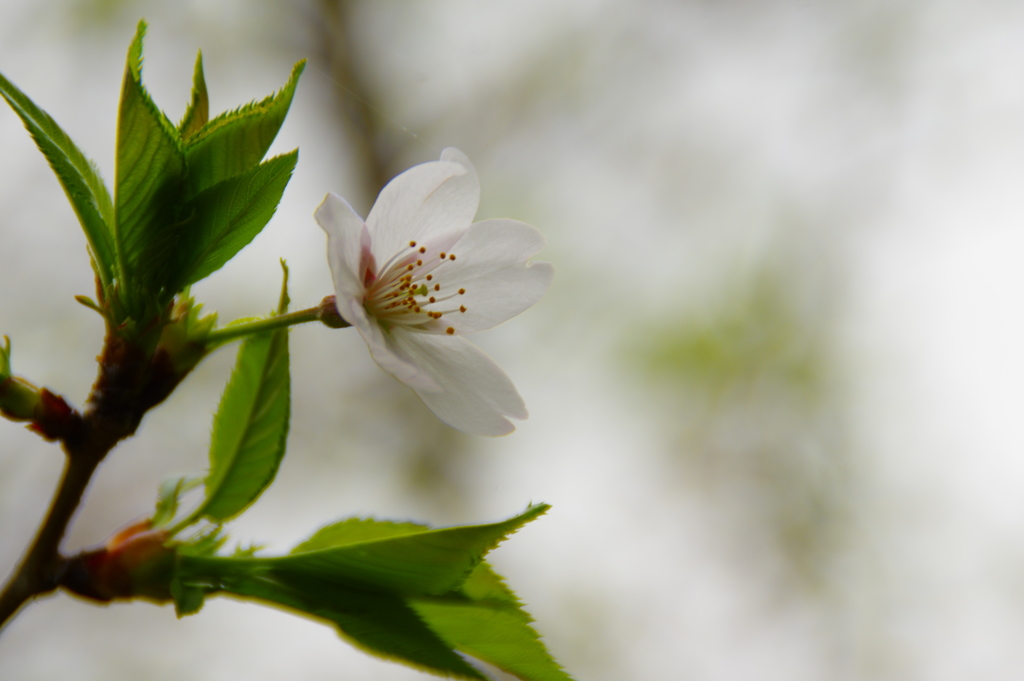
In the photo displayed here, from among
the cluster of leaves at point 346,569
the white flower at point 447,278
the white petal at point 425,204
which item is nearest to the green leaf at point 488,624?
the cluster of leaves at point 346,569

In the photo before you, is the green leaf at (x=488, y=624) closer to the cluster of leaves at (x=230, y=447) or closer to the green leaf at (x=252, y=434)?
the cluster of leaves at (x=230, y=447)

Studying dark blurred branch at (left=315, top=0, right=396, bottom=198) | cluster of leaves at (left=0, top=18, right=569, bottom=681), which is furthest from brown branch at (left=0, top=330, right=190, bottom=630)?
dark blurred branch at (left=315, top=0, right=396, bottom=198)

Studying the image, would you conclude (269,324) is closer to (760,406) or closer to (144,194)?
(144,194)

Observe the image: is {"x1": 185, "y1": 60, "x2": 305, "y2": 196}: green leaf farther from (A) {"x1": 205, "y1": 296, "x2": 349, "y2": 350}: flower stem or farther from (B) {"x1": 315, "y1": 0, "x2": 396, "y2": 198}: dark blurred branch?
(B) {"x1": 315, "y1": 0, "x2": 396, "y2": 198}: dark blurred branch

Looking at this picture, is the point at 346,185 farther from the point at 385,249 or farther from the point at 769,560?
the point at 769,560

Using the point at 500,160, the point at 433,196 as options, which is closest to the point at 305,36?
the point at 500,160
